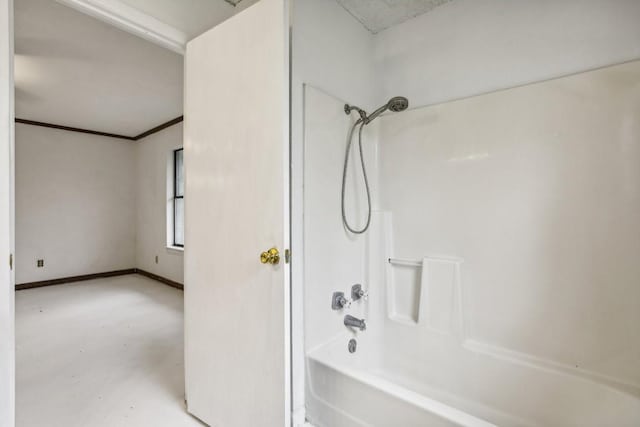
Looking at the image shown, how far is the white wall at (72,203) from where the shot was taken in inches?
172

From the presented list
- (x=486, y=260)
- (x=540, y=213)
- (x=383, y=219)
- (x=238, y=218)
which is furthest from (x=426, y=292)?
(x=238, y=218)

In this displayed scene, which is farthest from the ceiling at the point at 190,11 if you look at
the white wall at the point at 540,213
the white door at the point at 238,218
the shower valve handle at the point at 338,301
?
the shower valve handle at the point at 338,301

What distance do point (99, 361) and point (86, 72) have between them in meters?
2.61

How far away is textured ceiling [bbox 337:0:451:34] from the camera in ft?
5.74

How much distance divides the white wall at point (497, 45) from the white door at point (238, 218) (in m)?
1.00

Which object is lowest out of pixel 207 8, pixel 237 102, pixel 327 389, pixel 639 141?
pixel 327 389

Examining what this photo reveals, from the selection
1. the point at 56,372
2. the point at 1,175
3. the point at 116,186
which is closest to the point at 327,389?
the point at 1,175

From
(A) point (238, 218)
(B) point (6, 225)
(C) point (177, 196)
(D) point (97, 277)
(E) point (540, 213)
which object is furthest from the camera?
(D) point (97, 277)

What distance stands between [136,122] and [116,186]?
4.45 feet

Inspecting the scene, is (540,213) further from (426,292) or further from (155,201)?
(155,201)

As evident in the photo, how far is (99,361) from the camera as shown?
229cm

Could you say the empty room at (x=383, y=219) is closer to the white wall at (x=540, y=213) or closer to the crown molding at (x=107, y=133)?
the white wall at (x=540, y=213)

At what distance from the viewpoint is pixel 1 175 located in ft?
3.41

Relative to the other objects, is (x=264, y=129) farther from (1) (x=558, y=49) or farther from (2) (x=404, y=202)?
(1) (x=558, y=49)
